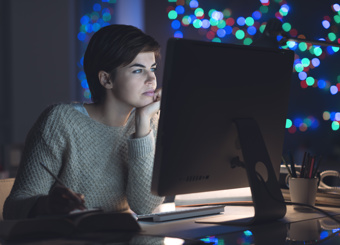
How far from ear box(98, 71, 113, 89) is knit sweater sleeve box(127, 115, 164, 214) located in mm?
222

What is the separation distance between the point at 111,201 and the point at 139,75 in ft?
1.33

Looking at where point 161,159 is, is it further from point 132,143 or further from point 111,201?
point 111,201

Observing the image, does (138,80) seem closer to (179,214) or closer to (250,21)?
(179,214)

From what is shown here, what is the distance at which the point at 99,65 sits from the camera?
1.59 m

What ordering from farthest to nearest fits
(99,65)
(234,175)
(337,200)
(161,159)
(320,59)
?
(320,59), (99,65), (337,200), (234,175), (161,159)

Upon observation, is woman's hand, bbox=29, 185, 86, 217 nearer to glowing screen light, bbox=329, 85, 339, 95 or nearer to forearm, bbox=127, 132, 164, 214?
forearm, bbox=127, 132, 164, 214

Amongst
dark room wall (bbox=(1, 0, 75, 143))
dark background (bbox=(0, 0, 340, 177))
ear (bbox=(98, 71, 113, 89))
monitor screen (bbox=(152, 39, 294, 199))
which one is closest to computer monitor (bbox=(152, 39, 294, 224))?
monitor screen (bbox=(152, 39, 294, 199))

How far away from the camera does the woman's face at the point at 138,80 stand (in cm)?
153

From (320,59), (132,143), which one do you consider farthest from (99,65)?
(320,59)

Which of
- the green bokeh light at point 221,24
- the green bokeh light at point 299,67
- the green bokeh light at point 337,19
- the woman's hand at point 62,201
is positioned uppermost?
the green bokeh light at point 337,19

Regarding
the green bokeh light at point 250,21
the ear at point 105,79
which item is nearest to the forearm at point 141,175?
the ear at point 105,79

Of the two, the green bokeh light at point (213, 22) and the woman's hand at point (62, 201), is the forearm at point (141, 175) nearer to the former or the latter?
the woman's hand at point (62, 201)

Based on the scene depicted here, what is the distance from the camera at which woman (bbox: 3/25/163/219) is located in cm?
149

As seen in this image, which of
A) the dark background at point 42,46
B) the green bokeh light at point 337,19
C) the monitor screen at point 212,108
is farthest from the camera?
the dark background at point 42,46
